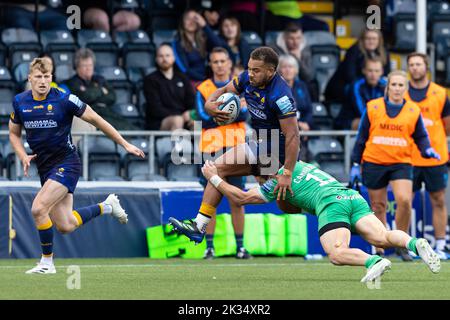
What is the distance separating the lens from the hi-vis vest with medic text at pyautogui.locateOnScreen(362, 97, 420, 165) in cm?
1434

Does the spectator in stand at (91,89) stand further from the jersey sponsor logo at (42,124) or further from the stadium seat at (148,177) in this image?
the jersey sponsor logo at (42,124)

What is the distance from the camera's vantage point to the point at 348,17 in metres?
20.8

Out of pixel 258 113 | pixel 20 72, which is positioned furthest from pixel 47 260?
pixel 20 72

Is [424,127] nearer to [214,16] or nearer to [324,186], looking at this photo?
[324,186]

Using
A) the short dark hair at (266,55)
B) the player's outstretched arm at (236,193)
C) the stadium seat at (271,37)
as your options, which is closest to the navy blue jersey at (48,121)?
the player's outstretched arm at (236,193)

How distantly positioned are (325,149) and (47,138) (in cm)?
588

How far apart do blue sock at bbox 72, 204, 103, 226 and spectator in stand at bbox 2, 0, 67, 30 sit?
20.1 feet

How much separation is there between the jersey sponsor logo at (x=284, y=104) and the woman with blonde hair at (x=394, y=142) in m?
3.16

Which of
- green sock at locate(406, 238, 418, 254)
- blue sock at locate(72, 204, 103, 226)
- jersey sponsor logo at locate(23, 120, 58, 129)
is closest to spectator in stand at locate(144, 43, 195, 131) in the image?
blue sock at locate(72, 204, 103, 226)

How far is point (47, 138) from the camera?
11.9m

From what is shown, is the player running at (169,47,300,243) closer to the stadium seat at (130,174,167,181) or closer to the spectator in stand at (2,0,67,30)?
the stadium seat at (130,174,167,181)

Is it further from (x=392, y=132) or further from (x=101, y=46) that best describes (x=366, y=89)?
(x=101, y=46)

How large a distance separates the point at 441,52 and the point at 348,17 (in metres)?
2.04

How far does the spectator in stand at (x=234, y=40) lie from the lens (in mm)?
17812
